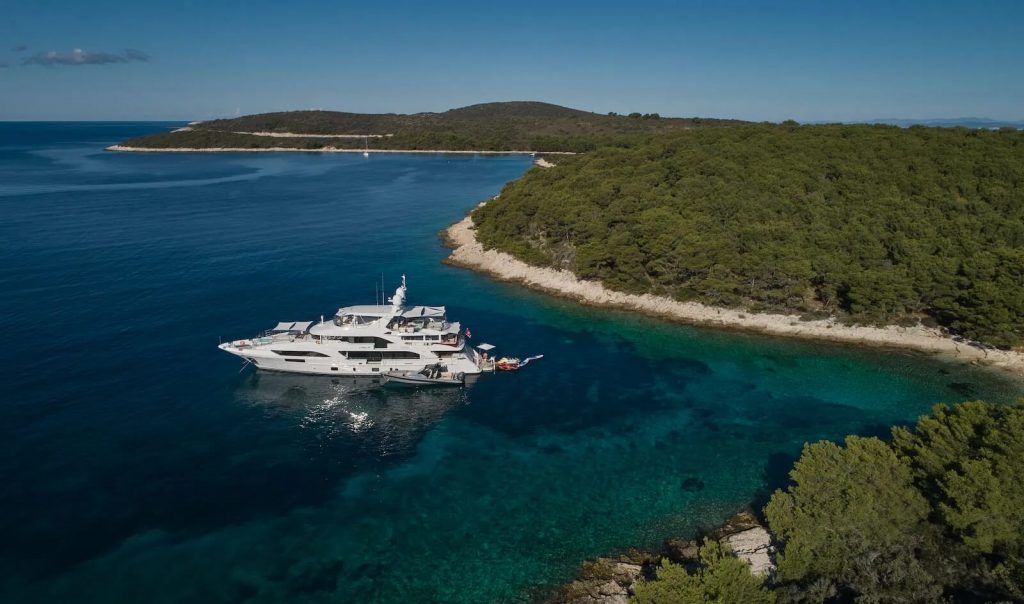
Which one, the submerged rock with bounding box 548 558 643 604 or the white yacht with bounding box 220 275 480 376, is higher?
the white yacht with bounding box 220 275 480 376

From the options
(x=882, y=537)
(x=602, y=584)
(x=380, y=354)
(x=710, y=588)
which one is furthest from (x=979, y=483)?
(x=380, y=354)

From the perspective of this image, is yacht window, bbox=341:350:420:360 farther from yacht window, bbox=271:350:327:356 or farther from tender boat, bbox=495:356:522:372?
tender boat, bbox=495:356:522:372

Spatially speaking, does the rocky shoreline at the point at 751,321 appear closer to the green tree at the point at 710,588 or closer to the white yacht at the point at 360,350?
the white yacht at the point at 360,350

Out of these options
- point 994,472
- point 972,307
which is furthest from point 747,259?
point 994,472

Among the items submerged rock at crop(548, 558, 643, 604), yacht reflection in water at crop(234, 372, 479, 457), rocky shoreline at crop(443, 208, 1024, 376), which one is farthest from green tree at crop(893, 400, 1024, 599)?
yacht reflection in water at crop(234, 372, 479, 457)

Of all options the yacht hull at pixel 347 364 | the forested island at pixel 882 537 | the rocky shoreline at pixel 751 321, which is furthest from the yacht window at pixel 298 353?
the rocky shoreline at pixel 751 321

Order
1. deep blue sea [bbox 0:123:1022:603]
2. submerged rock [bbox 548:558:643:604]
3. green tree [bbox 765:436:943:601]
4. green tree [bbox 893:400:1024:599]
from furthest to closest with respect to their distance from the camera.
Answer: deep blue sea [bbox 0:123:1022:603] < submerged rock [bbox 548:558:643:604] < green tree [bbox 893:400:1024:599] < green tree [bbox 765:436:943:601]
